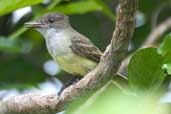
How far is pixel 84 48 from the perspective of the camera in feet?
12.3

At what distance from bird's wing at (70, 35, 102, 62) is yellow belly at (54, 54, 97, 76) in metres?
0.04

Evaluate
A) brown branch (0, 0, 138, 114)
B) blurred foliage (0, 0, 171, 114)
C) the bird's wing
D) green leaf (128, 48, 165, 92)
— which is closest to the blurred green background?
blurred foliage (0, 0, 171, 114)

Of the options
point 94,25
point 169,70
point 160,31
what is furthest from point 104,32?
point 169,70

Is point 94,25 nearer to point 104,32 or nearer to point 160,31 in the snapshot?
point 104,32

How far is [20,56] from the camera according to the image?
467 cm

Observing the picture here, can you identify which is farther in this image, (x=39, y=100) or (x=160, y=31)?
(x=160, y=31)

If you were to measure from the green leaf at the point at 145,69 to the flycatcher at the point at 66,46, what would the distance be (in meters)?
→ 1.26

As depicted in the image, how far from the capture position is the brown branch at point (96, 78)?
1.78 meters

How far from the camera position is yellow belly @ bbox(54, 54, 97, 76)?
3.60 meters

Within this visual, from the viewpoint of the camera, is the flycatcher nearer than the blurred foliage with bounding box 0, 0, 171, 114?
Yes

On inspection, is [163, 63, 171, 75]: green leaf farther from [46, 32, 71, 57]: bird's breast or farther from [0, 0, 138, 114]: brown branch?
[46, 32, 71, 57]: bird's breast

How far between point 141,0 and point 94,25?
52 centimetres

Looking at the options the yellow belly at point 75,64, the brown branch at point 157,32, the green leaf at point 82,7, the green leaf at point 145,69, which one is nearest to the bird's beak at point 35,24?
the green leaf at point 82,7

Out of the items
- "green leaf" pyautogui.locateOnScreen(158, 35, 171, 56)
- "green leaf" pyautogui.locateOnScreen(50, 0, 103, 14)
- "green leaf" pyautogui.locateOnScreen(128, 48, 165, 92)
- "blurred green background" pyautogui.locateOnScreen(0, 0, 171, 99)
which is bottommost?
"blurred green background" pyautogui.locateOnScreen(0, 0, 171, 99)
